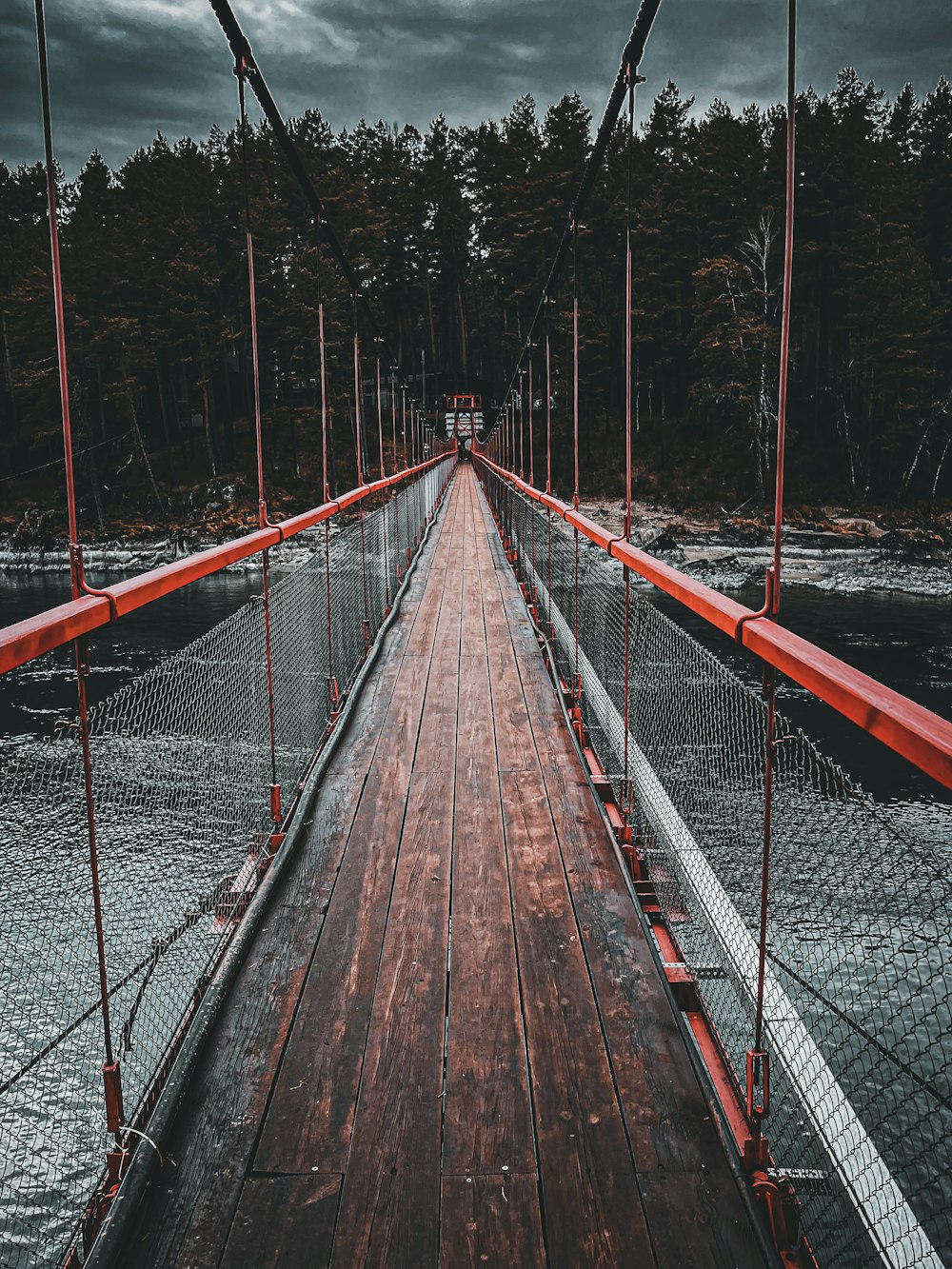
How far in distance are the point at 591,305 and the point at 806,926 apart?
98.5ft

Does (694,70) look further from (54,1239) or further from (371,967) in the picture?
(54,1239)

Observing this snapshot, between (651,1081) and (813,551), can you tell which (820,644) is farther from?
(651,1081)

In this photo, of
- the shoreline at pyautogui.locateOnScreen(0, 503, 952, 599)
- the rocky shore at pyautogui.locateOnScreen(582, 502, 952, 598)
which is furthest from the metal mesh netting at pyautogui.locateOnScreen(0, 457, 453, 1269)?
the rocky shore at pyautogui.locateOnScreen(582, 502, 952, 598)

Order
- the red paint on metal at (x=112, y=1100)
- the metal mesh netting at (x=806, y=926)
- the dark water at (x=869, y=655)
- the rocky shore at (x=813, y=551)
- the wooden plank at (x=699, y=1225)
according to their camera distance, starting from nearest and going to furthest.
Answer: the wooden plank at (x=699, y=1225)
the red paint on metal at (x=112, y=1100)
the metal mesh netting at (x=806, y=926)
the dark water at (x=869, y=655)
the rocky shore at (x=813, y=551)

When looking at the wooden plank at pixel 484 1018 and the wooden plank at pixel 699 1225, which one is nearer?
the wooden plank at pixel 699 1225

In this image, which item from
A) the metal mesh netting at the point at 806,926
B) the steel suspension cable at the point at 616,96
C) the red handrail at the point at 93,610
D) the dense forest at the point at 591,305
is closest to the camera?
the red handrail at the point at 93,610

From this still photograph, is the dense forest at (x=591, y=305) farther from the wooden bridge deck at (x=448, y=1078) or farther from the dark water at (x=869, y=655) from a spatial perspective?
the wooden bridge deck at (x=448, y=1078)

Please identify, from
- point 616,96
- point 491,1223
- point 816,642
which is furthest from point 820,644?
point 491,1223

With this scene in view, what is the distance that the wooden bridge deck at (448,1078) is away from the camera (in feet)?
3.65

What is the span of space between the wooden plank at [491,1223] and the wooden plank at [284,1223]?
16 centimetres

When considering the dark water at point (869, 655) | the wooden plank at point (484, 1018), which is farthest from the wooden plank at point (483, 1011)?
the dark water at point (869, 655)

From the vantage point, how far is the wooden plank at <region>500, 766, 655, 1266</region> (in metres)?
1.11

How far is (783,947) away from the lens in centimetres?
450

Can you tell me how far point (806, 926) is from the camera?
4750 millimetres
